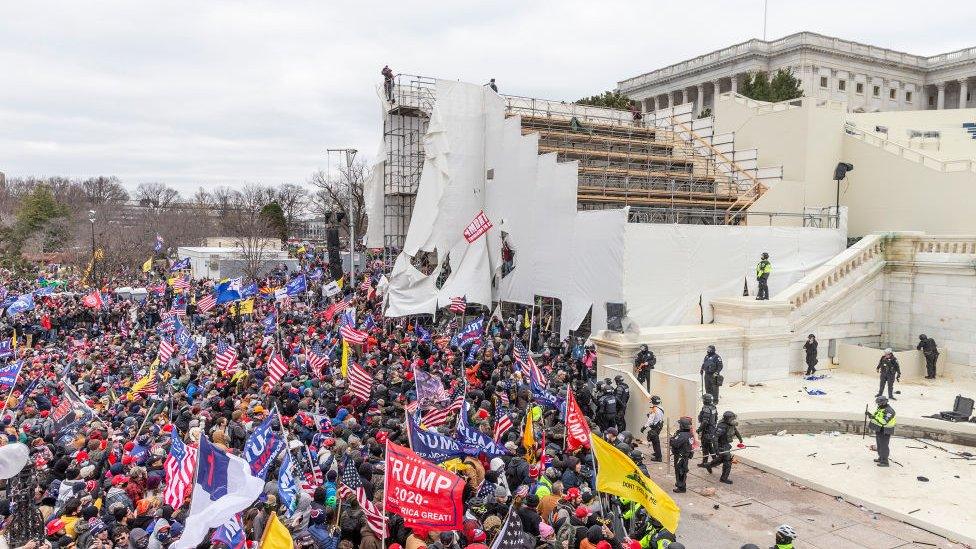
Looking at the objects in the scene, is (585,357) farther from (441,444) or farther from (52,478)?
(52,478)

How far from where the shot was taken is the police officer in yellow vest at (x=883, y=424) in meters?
13.6

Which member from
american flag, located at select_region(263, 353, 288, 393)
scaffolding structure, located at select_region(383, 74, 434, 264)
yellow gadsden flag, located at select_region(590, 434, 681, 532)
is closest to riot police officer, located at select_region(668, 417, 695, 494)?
yellow gadsden flag, located at select_region(590, 434, 681, 532)

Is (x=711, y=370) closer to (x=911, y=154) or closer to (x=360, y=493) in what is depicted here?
(x=360, y=493)

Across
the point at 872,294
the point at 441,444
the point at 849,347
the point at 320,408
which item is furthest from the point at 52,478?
the point at 872,294

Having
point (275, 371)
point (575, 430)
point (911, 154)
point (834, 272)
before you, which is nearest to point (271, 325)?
point (275, 371)

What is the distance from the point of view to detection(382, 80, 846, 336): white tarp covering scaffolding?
2223cm

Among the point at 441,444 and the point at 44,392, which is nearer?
the point at 441,444

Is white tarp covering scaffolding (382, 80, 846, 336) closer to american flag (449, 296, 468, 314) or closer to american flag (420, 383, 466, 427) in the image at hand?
american flag (449, 296, 468, 314)

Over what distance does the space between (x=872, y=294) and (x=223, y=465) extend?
74.9ft

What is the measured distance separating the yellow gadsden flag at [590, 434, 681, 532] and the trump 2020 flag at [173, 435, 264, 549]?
13.7 ft

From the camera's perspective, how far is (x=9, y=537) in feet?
32.0

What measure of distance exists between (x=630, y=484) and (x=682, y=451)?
4.23 m

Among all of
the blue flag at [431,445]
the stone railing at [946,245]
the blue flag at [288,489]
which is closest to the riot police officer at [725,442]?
the blue flag at [431,445]

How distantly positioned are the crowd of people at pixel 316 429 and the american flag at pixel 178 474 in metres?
0.03
